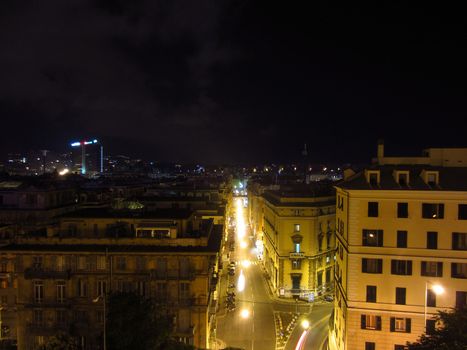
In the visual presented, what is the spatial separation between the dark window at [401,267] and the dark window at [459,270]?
361 cm

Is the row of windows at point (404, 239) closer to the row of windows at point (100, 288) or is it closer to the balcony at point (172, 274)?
the balcony at point (172, 274)

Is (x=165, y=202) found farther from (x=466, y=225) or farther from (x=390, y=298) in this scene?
(x=466, y=225)

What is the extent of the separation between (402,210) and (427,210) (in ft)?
7.03

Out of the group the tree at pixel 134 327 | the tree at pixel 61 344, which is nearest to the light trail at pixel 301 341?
the tree at pixel 134 327

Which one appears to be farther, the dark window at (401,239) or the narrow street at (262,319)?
the narrow street at (262,319)

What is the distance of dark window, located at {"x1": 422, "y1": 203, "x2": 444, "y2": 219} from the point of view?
37344 millimetres

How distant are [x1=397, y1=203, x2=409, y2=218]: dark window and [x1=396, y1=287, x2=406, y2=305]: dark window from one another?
683 cm

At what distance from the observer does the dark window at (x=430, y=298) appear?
1462 inches

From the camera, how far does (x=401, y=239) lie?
126 feet

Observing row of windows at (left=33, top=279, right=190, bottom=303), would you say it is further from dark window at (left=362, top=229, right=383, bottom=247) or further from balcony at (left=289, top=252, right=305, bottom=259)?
balcony at (left=289, top=252, right=305, bottom=259)

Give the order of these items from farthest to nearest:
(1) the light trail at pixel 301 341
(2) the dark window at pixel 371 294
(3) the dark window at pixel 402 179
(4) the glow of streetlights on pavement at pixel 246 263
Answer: (4) the glow of streetlights on pavement at pixel 246 263 → (1) the light trail at pixel 301 341 → (3) the dark window at pixel 402 179 → (2) the dark window at pixel 371 294

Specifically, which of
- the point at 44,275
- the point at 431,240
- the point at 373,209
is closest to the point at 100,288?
the point at 44,275

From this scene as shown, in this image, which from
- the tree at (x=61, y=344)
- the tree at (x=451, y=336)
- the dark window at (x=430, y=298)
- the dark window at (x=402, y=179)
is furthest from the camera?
the dark window at (x=402, y=179)

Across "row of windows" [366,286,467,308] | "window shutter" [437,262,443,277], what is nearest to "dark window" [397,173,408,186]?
"window shutter" [437,262,443,277]
